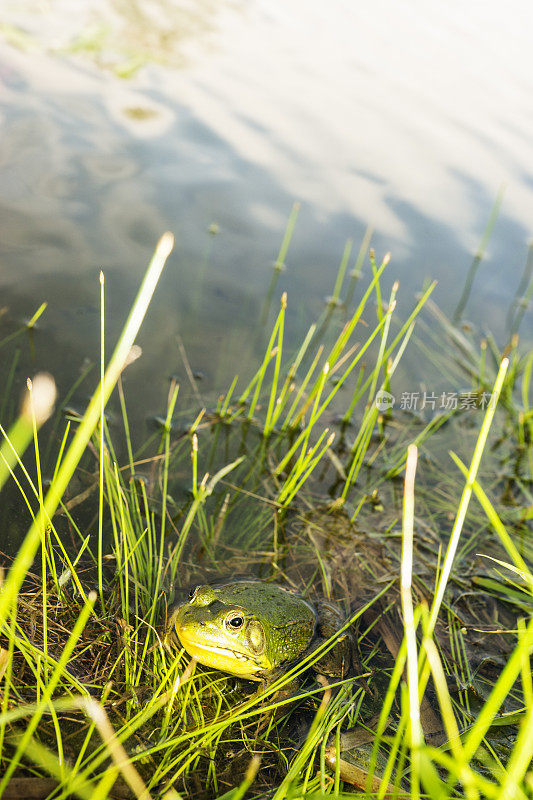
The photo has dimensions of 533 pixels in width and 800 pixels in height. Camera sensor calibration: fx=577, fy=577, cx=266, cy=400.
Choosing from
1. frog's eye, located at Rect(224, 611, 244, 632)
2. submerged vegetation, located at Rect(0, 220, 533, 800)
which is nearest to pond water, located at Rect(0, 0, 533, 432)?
submerged vegetation, located at Rect(0, 220, 533, 800)

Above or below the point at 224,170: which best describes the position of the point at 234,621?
below

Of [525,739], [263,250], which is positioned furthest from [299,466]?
[263,250]

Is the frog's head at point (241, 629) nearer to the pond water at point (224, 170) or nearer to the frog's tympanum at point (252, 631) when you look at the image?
the frog's tympanum at point (252, 631)

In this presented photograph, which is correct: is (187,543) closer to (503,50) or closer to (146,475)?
(146,475)

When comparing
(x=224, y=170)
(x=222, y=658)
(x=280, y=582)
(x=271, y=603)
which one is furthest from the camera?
(x=224, y=170)

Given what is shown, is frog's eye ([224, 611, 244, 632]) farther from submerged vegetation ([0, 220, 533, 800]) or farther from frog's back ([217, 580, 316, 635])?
submerged vegetation ([0, 220, 533, 800])

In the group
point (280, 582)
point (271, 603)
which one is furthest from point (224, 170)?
point (271, 603)

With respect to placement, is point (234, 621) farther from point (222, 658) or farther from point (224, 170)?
point (224, 170)
